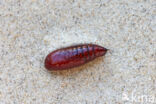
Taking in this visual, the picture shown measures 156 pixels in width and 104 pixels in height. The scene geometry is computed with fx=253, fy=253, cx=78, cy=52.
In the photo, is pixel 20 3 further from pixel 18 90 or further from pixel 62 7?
pixel 18 90

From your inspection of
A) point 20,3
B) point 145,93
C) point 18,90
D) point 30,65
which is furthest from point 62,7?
point 145,93

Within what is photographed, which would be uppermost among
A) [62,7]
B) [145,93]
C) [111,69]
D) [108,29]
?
[62,7]

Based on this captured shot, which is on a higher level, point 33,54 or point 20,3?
point 20,3
